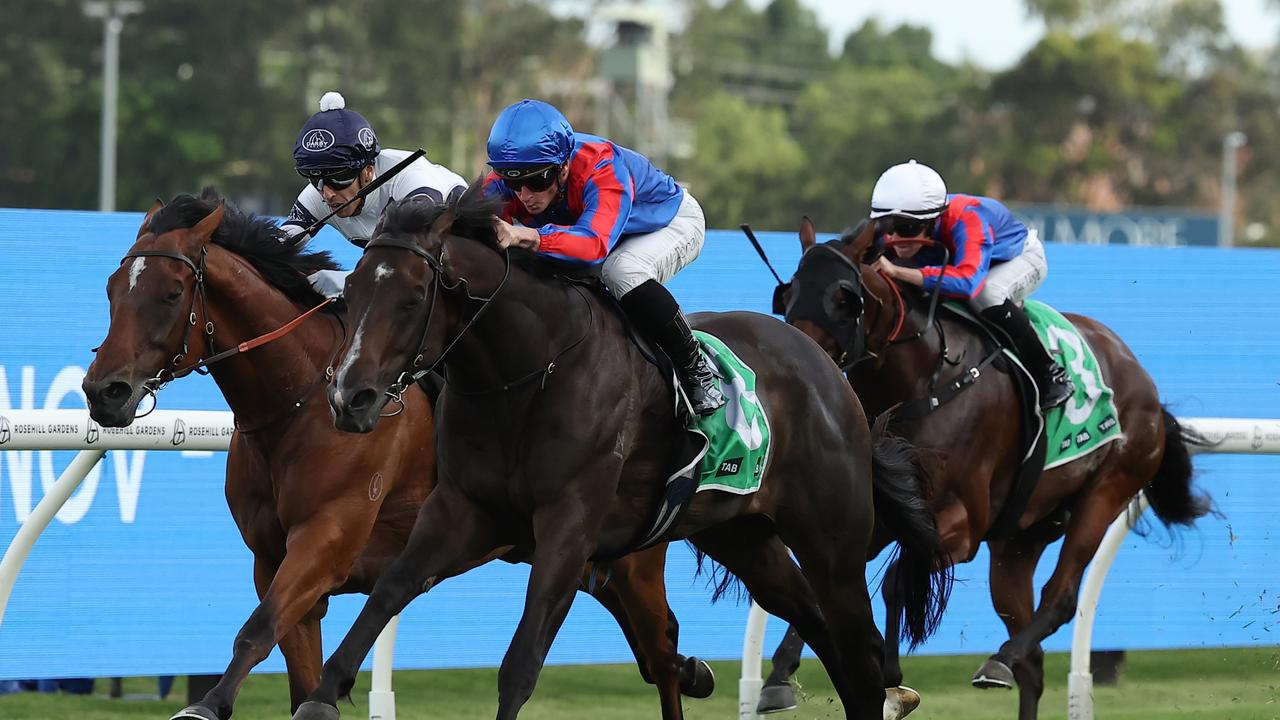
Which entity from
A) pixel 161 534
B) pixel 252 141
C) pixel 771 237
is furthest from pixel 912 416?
pixel 252 141

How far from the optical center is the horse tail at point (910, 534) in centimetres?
488

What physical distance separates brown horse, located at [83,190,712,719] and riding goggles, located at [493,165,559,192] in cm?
84

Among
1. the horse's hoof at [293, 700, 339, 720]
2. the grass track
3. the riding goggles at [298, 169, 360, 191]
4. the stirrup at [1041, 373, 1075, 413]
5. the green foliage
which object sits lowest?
the green foliage

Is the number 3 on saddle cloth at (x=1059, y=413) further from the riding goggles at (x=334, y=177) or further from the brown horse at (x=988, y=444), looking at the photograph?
the riding goggles at (x=334, y=177)

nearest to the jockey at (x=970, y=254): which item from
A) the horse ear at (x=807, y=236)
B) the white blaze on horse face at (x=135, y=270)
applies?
the horse ear at (x=807, y=236)

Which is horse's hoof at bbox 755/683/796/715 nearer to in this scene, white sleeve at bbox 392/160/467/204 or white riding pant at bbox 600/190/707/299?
white riding pant at bbox 600/190/707/299

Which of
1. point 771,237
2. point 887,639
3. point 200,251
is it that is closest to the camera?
point 200,251

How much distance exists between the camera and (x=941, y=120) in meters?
42.7

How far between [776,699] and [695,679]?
282 millimetres

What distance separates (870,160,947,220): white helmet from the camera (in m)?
5.65

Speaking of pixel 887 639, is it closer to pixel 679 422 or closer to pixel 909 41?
pixel 679 422

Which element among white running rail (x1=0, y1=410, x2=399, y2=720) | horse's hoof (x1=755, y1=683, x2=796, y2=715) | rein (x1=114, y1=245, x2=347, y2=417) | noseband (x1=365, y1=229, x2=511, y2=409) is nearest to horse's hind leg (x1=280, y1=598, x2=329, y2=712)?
white running rail (x1=0, y1=410, x2=399, y2=720)

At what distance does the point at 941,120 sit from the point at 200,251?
39610mm

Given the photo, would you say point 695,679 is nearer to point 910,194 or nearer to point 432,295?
point 910,194
